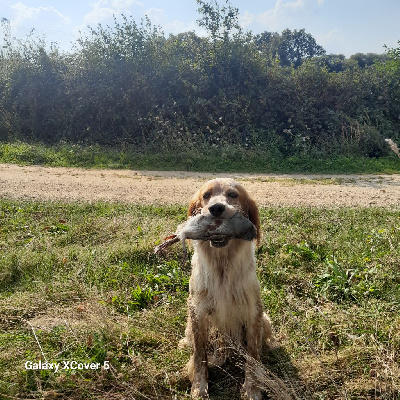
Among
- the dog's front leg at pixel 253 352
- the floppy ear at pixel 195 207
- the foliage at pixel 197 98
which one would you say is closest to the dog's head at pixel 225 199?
the floppy ear at pixel 195 207

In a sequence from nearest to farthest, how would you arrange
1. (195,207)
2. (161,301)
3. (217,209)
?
(217,209) < (195,207) < (161,301)

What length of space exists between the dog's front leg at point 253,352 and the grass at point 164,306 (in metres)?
0.14

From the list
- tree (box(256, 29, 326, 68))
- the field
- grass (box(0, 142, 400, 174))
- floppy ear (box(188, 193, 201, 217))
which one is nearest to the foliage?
grass (box(0, 142, 400, 174))

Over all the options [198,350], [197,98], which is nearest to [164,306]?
[198,350]

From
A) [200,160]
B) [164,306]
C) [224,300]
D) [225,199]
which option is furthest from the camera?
[200,160]

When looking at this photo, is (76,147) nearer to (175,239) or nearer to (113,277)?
(113,277)

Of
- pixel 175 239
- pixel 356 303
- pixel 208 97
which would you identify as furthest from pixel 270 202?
pixel 208 97

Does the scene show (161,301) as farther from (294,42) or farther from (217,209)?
(294,42)

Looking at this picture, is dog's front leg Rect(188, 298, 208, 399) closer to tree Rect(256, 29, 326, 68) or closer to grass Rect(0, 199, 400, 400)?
grass Rect(0, 199, 400, 400)

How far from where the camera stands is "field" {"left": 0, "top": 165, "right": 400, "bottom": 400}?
3.03 meters

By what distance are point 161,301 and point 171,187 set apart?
219 inches

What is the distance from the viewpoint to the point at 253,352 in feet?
10.6

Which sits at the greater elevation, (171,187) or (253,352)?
(171,187)

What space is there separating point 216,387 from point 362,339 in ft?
4.21
